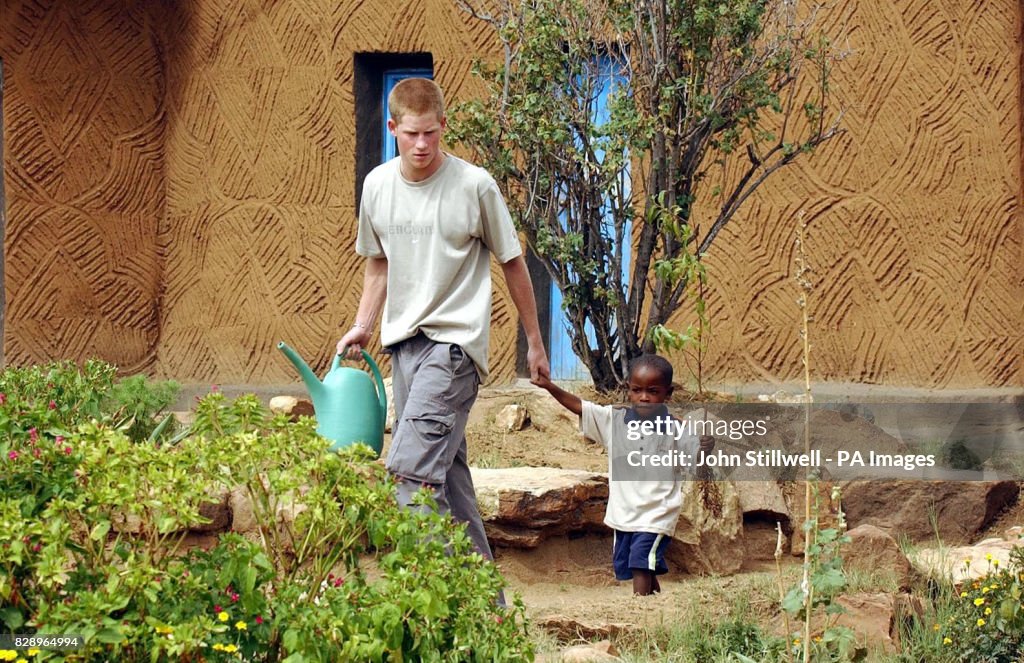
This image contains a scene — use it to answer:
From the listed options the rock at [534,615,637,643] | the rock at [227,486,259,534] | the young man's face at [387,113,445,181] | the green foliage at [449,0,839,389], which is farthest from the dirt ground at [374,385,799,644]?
the young man's face at [387,113,445,181]

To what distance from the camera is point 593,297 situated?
647cm

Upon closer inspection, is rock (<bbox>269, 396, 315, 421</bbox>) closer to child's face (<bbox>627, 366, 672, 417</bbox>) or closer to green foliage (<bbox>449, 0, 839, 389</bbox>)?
green foliage (<bbox>449, 0, 839, 389</bbox>)

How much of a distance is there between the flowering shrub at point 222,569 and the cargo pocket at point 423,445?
0.68 m

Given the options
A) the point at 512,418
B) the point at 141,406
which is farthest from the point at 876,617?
the point at 141,406

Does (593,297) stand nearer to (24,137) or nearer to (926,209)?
(926,209)

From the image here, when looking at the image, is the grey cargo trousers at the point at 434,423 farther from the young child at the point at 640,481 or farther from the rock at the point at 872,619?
the rock at the point at 872,619

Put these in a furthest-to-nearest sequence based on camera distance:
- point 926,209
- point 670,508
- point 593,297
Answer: point 926,209 → point 593,297 → point 670,508

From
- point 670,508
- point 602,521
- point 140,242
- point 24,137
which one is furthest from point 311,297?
point 670,508

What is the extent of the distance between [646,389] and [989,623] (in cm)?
147

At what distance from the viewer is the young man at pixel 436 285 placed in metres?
3.89

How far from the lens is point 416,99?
12.9ft

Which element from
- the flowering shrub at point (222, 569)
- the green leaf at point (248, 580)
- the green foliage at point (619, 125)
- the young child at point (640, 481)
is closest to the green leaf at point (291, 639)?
the flowering shrub at point (222, 569)

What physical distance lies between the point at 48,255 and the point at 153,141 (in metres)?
1.05

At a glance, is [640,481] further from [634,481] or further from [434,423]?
[434,423]
